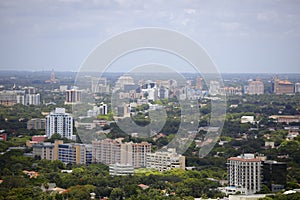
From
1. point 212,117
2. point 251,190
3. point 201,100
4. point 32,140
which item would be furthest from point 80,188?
point 201,100

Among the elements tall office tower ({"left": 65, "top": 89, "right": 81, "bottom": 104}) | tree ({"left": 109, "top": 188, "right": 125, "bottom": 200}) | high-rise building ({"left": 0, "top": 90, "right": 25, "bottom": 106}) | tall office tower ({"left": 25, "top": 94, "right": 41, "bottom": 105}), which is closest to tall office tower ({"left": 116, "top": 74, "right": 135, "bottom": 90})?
tall office tower ({"left": 65, "top": 89, "right": 81, "bottom": 104})

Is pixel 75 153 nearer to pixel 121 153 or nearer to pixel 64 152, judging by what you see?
pixel 64 152

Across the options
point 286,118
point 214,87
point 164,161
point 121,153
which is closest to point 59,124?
point 121,153

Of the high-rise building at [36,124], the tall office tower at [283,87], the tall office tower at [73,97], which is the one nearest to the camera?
the high-rise building at [36,124]

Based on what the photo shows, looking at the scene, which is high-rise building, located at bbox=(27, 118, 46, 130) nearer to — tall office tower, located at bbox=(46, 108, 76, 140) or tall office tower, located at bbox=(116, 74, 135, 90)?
tall office tower, located at bbox=(46, 108, 76, 140)

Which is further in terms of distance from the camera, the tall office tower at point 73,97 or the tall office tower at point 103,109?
the tall office tower at point 73,97

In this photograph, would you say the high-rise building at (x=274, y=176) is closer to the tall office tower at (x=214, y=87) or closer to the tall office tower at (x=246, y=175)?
the tall office tower at (x=246, y=175)

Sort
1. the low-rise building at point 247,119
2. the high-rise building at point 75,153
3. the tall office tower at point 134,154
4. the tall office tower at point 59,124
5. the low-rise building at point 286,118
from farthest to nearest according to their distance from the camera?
the low-rise building at point 286,118 → the low-rise building at point 247,119 → the tall office tower at point 59,124 → the high-rise building at point 75,153 → the tall office tower at point 134,154

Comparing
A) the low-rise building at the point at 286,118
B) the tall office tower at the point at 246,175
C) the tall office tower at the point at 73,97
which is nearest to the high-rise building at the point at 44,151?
the tall office tower at the point at 246,175
